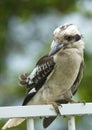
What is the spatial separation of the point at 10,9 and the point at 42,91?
3172 mm

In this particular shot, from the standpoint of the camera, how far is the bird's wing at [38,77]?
166 inches

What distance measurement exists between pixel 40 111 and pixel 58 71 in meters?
1.07

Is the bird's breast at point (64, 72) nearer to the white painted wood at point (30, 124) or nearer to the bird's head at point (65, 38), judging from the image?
the bird's head at point (65, 38)

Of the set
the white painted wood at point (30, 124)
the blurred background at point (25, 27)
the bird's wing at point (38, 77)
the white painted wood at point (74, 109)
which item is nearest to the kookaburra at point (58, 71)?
the bird's wing at point (38, 77)

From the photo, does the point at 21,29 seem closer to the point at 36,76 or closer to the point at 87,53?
the point at 87,53

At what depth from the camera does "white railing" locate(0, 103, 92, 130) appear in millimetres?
3131

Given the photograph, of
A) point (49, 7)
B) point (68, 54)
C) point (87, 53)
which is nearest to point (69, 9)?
point (49, 7)

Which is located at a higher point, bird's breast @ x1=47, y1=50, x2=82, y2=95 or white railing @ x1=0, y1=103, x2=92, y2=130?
white railing @ x1=0, y1=103, x2=92, y2=130

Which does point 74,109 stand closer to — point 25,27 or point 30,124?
point 30,124

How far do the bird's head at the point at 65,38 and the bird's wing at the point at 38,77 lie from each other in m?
0.07

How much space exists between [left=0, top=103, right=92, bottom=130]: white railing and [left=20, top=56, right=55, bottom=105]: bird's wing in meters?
0.90

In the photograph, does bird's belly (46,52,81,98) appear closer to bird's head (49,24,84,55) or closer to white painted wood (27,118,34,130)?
bird's head (49,24,84,55)

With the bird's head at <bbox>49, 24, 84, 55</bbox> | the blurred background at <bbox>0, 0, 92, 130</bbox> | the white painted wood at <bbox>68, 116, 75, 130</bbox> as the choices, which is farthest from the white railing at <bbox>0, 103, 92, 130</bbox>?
the blurred background at <bbox>0, 0, 92, 130</bbox>

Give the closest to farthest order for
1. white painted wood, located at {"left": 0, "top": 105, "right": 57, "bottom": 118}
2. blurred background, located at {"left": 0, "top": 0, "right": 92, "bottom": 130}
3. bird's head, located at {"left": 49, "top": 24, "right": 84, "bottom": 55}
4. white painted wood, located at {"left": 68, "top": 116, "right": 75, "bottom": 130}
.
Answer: white painted wood, located at {"left": 0, "top": 105, "right": 57, "bottom": 118}
white painted wood, located at {"left": 68, "top": 116, "right": 75, "bottom": 130}
bird's head, located at {"left": 49, "top": 24, "right": 84, "bottom": 55}
blurred background, located at {"left": 0, "top": 0, "right": 92, "bottom": 130}
